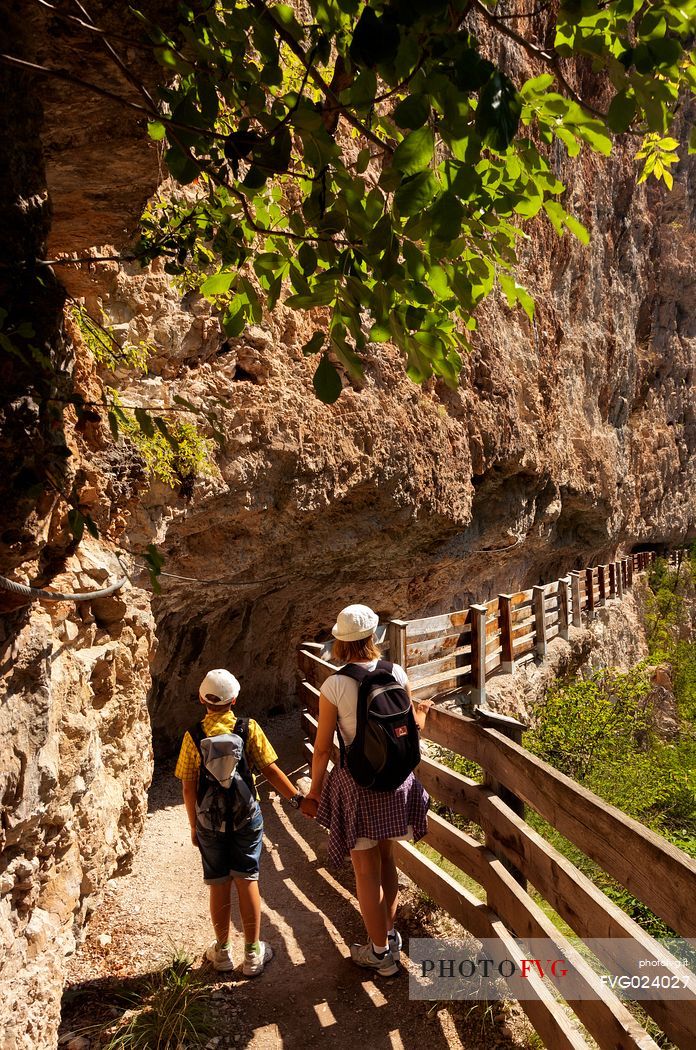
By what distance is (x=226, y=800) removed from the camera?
131 inches

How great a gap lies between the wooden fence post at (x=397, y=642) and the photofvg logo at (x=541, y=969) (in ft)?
9.89

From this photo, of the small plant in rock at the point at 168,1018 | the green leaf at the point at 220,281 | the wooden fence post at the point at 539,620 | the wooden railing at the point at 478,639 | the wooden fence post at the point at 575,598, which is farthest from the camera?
the wooden fence post at the point at 575,598

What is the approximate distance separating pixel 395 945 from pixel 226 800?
117cm

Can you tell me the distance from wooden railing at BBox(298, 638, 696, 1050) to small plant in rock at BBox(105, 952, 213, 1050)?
134 centimetres

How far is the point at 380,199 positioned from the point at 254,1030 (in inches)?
138

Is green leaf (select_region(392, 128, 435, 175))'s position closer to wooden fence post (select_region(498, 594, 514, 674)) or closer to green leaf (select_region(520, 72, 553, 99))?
green leaf (select_region(520, 72, 553, 99))

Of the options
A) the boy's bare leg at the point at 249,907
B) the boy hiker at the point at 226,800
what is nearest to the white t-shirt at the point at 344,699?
the boy hiker at the point at 226,800

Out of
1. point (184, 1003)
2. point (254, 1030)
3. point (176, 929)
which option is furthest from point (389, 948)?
point (176, 929)

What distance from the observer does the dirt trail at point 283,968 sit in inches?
120

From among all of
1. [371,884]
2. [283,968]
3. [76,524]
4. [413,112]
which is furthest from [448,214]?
[283,968]

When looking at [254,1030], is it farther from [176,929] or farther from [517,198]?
[517,198]

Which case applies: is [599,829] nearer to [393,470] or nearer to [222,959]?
[222,959]

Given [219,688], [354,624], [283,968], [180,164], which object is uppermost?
[180,164]

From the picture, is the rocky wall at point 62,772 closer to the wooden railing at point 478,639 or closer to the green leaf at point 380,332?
the green leaf at point 380,332
